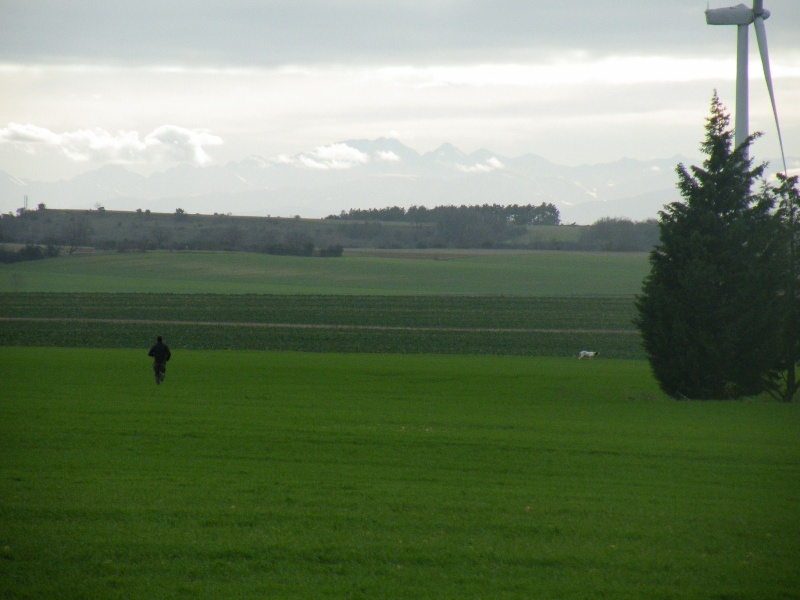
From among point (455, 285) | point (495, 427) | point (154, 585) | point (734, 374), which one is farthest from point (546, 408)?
point (455, 285)

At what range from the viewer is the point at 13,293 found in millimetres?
83625

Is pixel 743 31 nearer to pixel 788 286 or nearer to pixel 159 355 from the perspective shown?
pixel 788 286

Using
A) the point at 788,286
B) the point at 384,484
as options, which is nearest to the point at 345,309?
the point at 788,286

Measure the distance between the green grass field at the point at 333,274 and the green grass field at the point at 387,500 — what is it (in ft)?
248

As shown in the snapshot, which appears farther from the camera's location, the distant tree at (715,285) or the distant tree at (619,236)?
the distant tree at (619,236)

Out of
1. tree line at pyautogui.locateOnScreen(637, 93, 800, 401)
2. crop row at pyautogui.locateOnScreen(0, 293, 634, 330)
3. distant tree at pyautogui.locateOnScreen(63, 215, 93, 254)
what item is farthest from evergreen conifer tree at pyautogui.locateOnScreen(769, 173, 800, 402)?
distant tree at pyautogui.locateOnScreen(63, 215, 93, 254)

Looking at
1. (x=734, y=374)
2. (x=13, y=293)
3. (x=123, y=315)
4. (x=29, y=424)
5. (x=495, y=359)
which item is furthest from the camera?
(x=13, y=293)

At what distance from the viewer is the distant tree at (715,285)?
2552 centimetres

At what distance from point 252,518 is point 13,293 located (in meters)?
81.9

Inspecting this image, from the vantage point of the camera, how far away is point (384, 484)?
11938mm

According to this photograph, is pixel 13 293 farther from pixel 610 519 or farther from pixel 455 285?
pixel 610 519

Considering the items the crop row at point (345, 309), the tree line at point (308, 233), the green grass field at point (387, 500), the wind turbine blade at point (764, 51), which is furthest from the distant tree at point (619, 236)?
the green grass field at point (387, 500)

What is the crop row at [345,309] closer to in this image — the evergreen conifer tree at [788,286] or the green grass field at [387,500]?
the evergreen conifer tree at [788,286]

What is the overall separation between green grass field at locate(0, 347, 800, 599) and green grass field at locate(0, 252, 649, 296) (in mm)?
75693
